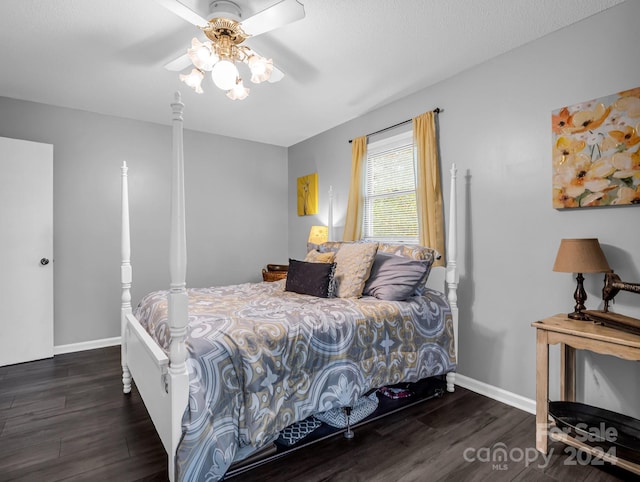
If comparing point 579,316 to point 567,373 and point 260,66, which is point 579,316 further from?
point 260,66

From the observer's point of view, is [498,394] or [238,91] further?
[498,394]

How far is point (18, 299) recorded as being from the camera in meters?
3.17

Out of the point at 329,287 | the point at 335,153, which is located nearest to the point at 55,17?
the point at 329,287

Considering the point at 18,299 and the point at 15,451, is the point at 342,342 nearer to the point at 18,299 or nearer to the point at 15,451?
the point at 15,451

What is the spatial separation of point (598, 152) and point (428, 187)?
1190mm

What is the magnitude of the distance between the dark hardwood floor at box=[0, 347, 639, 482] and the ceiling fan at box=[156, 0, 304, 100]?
7.18 ft

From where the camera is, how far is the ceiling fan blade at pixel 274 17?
1711mm

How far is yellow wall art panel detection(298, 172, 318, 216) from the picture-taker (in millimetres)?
4469

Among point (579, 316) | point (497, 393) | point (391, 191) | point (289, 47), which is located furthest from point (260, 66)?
point (497, 393)

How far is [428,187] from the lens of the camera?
297 cm

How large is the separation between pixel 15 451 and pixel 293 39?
2.97m

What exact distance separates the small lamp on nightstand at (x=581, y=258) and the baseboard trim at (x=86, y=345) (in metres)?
4.19

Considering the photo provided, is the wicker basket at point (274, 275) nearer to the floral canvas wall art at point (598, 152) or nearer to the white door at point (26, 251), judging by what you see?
the white door at point (26, 251)

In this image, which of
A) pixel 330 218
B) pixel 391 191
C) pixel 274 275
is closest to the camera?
pixel 391 191
